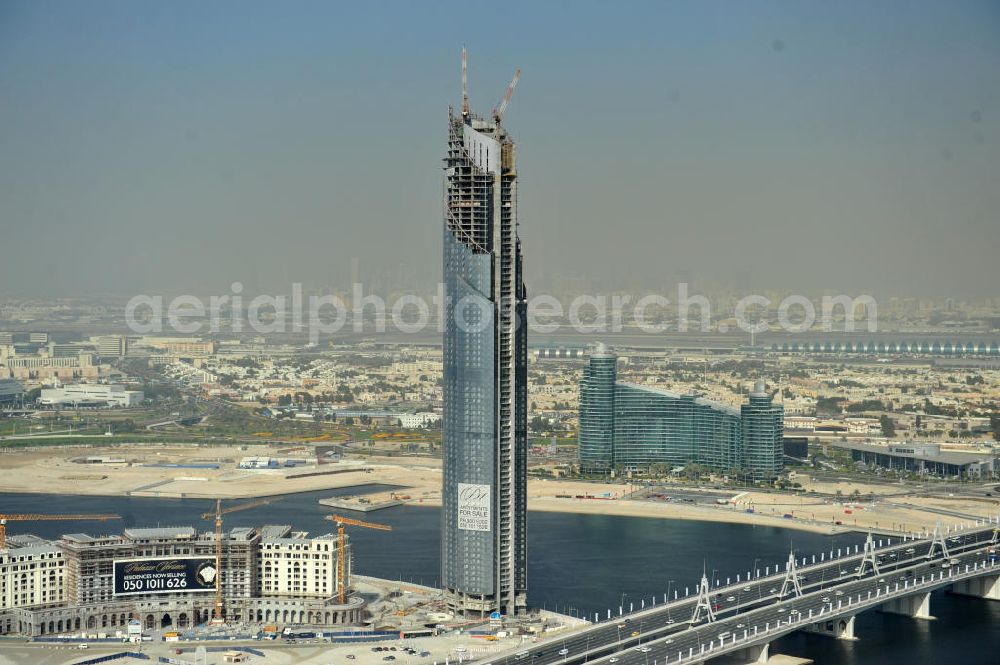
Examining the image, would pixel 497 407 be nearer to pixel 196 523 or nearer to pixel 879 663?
pixel 879 663

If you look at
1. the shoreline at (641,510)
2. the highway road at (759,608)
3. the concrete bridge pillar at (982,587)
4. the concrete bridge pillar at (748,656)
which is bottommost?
the concrete bridge pillar at (748,656)

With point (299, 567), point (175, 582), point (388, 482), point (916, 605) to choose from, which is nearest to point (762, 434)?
point (388, 482)

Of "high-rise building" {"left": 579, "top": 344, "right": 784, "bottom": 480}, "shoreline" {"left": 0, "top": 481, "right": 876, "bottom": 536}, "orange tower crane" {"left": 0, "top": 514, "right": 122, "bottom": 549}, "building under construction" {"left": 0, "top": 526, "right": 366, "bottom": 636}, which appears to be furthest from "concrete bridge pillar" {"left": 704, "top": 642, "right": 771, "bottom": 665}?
"high-rise building" {"left": 579, "top": 344, "right": 784, "bottom": 480}

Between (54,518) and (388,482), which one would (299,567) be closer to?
(54,518)

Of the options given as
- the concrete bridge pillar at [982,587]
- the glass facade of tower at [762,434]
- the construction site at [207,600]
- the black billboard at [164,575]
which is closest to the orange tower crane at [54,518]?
the construction site at [207,600]

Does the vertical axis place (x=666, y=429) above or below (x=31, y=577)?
above

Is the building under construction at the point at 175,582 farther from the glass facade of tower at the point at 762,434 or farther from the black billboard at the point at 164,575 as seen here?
the glass facade of tower at the point at 762,434
